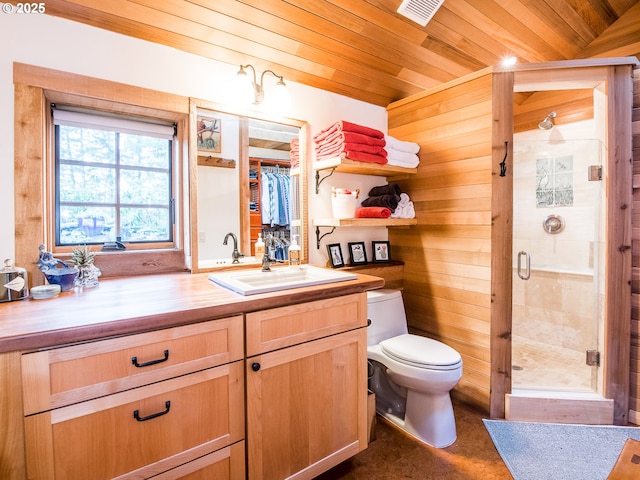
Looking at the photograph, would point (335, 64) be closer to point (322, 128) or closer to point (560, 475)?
point (322, 128)

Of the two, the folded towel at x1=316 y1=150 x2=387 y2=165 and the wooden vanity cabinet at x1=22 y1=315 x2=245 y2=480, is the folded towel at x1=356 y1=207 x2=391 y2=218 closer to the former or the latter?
the folded towel at x1=316 y1=150 x2=387 y2=165

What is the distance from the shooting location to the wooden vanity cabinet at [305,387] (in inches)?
46.5

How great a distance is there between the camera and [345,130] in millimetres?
1867

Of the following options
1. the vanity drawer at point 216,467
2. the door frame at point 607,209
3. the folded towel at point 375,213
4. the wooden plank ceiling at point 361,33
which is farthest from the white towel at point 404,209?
the vanity drawer at point 216,467

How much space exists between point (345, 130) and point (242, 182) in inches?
26.9

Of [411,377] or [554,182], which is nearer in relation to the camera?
[411,377]

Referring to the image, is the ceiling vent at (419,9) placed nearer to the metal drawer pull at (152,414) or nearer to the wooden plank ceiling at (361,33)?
the wooden plank ceiling at (361,33)

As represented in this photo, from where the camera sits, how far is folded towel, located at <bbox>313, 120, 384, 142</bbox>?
1.87m

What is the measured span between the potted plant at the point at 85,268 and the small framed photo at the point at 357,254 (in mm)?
1519

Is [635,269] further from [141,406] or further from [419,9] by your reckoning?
[141,406]

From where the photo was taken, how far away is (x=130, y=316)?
0.94 meters

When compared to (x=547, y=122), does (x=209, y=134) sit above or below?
below

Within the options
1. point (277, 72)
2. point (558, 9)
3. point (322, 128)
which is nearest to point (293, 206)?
point (322, 128)

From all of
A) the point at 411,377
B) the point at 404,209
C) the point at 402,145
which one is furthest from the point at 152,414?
the point at 402,145
